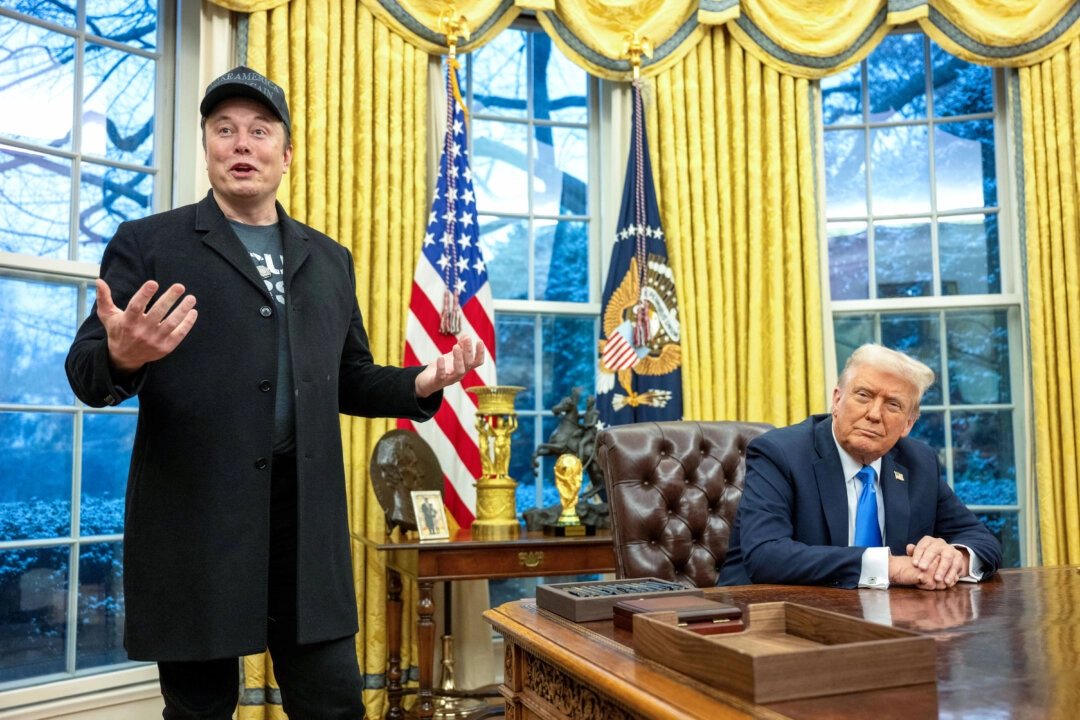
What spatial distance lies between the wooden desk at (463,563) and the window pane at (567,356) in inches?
37.8

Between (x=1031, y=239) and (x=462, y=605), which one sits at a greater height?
(x=1031, y=239)

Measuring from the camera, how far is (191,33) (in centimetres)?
366

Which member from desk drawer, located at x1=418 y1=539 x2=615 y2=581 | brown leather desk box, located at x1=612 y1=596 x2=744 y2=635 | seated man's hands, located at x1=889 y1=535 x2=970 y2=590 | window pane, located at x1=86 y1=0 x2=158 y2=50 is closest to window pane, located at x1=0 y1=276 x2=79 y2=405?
window pane, located at x1=86 y1=0 x2=158 y2=50

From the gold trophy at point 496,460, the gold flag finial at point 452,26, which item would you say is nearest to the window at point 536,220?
the gold flag finial at point 452,26

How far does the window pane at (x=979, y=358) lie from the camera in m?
4.28

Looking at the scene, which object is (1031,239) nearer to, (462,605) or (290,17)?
(462,605)

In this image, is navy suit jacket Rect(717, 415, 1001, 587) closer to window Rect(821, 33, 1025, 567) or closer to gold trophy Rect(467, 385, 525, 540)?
gold trophy Rect(467, 385, 525, 540)

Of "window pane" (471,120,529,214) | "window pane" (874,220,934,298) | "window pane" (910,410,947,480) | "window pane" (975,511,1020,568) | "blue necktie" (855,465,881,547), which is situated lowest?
"window pane" (975,511,1020,568)

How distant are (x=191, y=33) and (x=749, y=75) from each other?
2366 mm

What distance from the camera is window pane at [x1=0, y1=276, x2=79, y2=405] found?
3.13 metres

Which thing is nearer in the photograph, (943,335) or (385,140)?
(385,140)

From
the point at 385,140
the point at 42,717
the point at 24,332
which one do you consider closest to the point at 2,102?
the point at 24,332

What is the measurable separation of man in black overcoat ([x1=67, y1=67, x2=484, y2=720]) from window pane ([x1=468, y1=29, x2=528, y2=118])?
8.16 feet

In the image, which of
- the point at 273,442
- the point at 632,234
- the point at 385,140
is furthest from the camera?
the point at 632,234
